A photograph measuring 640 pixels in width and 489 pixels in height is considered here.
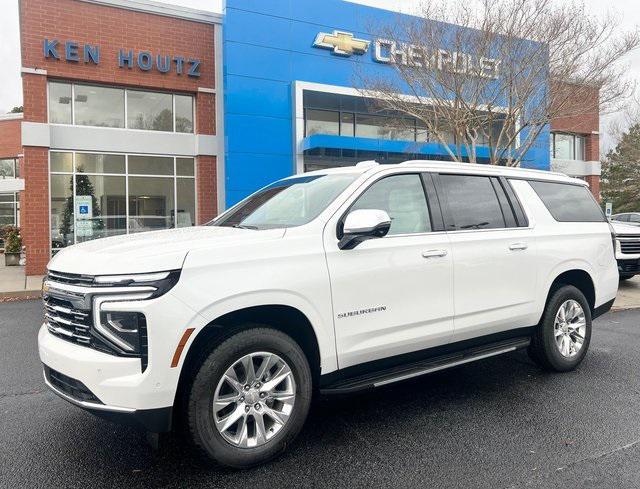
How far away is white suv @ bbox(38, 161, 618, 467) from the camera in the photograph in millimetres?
2809

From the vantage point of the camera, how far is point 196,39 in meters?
16.7

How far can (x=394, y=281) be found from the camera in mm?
3641

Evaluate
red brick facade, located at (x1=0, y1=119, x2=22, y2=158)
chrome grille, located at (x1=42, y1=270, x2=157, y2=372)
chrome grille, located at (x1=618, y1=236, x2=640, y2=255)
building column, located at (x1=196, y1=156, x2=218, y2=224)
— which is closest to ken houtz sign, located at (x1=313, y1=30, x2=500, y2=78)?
chrome grille, located at (x1=618, y1=236, x2=640, y2=255)

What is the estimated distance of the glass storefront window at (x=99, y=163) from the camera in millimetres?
15422

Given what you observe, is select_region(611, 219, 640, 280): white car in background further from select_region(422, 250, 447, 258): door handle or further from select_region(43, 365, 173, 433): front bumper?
select_region(43, 365, 173, 433): front bumper

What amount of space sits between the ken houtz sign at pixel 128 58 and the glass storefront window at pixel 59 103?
0.80 metres

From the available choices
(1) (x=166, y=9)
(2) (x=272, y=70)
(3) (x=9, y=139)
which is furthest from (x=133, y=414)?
(3) (x=9, y=139)

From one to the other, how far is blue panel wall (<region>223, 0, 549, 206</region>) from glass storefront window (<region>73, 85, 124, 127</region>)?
10.8 ft

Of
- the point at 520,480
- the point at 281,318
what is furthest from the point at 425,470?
the point at 281,318

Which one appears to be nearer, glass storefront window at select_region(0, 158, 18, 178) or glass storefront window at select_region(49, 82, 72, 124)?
glass storefront window at select_region(49, 82, 72, 124)

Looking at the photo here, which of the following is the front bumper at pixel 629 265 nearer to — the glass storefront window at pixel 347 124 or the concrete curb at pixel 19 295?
the glass storefront window at pixel 347 124

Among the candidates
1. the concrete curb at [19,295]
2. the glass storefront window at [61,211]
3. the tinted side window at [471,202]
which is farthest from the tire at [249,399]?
the glass storefront window at [61,211]

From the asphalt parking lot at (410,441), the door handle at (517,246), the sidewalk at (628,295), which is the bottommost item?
the asphalt parking lot at (410,441)

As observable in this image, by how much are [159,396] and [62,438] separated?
4.43ft
